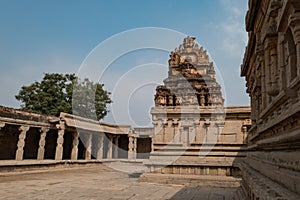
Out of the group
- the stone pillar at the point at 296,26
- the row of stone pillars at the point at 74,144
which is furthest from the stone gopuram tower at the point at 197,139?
the stone pillar at the point at 296,26

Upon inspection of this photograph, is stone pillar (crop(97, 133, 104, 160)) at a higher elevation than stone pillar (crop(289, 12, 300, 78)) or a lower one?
lower

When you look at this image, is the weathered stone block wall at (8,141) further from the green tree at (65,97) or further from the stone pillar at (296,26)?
the stone pillar at (296,26)

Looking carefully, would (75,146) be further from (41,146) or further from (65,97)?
(65,97)

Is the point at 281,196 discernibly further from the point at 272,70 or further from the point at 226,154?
the point at 226,154

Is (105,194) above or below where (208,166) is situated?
below

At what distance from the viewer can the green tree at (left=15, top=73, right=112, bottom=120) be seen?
1189 inches

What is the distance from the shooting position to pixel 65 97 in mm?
32156

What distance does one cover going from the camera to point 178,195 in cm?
906

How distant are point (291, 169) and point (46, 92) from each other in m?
31.2

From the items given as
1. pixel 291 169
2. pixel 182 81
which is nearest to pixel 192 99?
pixel 182 81

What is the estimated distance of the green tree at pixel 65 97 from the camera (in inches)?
1189

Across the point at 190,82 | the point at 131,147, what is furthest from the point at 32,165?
the point at 190,82

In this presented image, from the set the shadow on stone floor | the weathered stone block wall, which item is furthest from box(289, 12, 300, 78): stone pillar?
the weathered stone block wall

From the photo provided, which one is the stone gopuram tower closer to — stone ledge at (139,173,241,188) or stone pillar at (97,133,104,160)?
stone ledge at (139,173,241,188)
